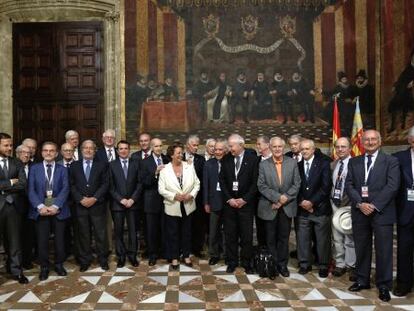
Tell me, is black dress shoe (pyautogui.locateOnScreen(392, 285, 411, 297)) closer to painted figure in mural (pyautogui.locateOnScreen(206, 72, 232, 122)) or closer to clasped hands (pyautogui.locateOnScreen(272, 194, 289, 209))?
clasped hands (pyautogui.locateOnScreen(272, 194, 289, 209))

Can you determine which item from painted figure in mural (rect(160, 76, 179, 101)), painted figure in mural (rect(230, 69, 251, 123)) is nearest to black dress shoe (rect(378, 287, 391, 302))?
painted figure in mural (rect(230, 69, 251, 123))

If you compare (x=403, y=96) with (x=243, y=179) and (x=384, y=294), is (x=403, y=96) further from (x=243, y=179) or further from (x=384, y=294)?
(x=384, y=294)

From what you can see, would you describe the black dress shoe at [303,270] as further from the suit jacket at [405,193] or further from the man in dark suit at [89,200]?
the man in dark suit at [89,200]

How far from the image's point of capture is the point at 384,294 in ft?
15.4

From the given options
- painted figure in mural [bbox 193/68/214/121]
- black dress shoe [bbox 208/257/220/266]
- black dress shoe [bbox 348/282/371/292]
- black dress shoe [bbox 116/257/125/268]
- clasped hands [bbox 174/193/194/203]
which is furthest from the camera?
painted figure in mural [bbox 193/68/214/121]

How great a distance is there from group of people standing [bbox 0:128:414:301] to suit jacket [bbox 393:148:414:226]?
13 millimetres

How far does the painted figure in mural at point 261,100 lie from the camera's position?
10.6 meters

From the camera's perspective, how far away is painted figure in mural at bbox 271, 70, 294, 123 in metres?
10.6

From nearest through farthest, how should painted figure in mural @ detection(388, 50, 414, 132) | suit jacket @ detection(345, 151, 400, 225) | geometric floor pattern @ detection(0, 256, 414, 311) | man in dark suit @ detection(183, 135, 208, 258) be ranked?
geometric floor pattern @ detection(0, 256, 414, 311), suit jacket @ detection(345, 151, 400, 225), man in dark suit @ detection(183, 135, 208, 258), painted figure in mural @ detection(388, 50, 414, 132)

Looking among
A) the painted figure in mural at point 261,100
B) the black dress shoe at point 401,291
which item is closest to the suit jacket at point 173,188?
the black dress shoe at point 401,291

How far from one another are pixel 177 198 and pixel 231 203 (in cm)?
77

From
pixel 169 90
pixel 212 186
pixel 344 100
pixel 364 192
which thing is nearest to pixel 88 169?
pixel 212 186

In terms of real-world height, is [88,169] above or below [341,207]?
above

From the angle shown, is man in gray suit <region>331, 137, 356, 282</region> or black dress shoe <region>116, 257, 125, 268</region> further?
black dress shoe <region>116, 257, 125, 268</region>
